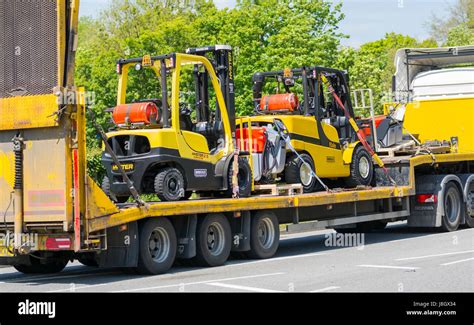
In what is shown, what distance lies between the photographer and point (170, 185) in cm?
1455

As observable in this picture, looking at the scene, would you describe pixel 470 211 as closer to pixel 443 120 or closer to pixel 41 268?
pixel 443 120

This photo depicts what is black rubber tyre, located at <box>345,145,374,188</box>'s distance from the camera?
A: 1922 cm

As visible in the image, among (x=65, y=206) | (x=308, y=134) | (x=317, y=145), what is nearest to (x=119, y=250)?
(x=65, y=206)

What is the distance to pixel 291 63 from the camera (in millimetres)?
44750

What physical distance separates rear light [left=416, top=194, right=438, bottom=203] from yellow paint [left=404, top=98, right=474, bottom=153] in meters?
2.20

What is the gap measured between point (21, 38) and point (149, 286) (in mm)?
→ 4136

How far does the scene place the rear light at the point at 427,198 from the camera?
69.4 feet

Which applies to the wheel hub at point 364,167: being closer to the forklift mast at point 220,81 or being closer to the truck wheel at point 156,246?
the forklift mast at point 220,81

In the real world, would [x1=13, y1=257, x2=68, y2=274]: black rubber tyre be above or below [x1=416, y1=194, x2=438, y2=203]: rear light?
below

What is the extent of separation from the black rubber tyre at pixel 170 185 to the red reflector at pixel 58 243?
2164 mm

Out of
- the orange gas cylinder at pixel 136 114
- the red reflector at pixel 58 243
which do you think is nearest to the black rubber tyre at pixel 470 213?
the orange gas cylinder at pixel 136 114

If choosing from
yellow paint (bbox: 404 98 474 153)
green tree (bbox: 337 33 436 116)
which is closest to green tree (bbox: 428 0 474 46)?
green tree (bbox: 337 33 436 116)
